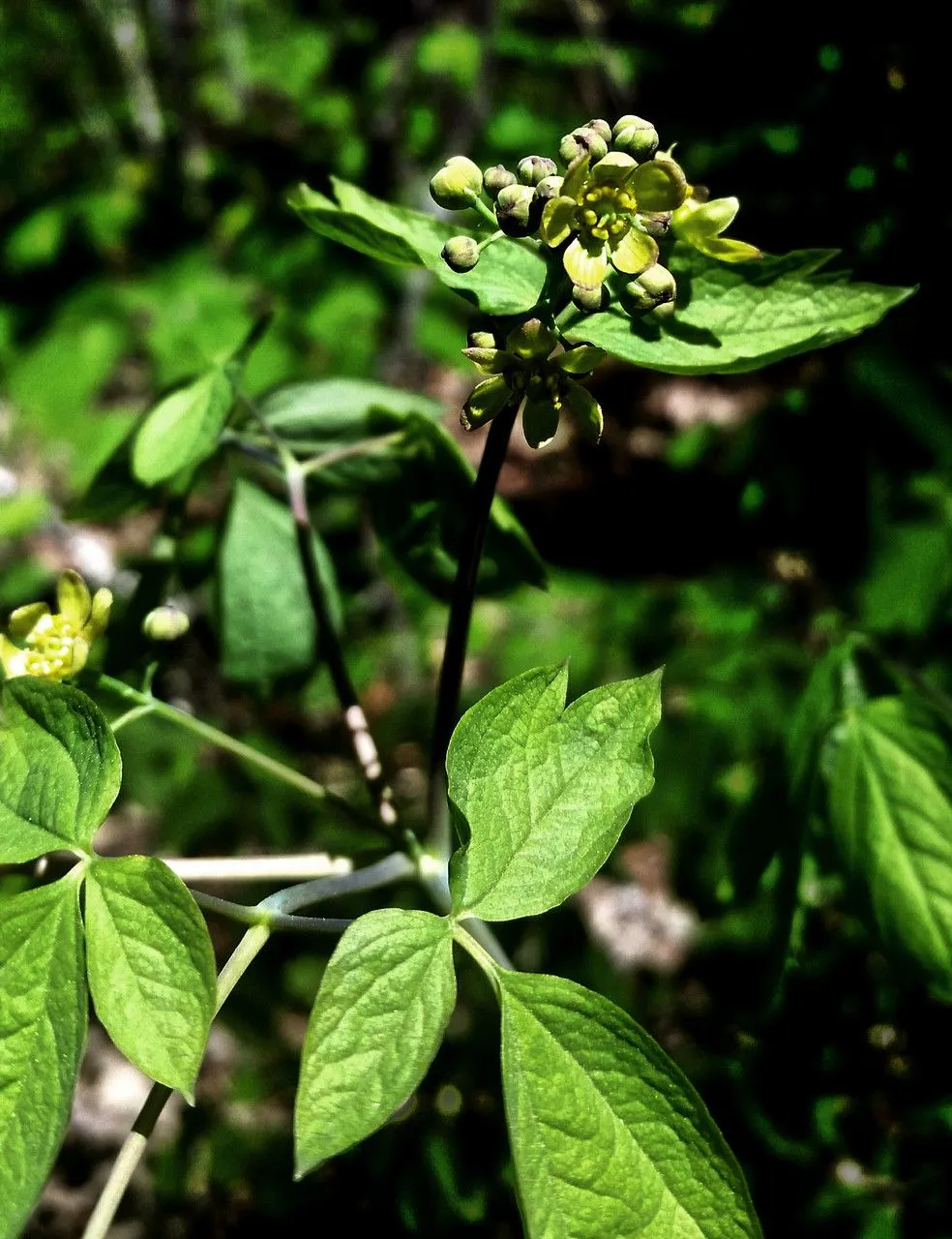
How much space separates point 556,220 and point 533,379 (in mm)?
146

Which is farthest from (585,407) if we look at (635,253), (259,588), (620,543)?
(620,543)

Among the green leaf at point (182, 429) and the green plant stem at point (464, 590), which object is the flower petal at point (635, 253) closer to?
the green plant stem at point (464, 590)

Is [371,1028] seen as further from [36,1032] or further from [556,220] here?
[556,220]

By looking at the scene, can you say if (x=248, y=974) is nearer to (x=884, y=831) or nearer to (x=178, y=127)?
(x=884, y=831)

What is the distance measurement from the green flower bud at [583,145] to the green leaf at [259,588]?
983 mm

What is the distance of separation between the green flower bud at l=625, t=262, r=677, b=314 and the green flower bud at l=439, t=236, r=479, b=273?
0.51 feet

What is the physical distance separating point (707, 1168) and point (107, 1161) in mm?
2938

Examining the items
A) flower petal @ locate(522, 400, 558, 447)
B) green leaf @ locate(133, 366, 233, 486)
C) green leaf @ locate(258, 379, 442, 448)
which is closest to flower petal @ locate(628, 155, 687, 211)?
flower petal @ locate(522, 400, 558, 447)

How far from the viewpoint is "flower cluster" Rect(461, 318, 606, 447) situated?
0.91 m

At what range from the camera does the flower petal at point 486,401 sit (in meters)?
0.93

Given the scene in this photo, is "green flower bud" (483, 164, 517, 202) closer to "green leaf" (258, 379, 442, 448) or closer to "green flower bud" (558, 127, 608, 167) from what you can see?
"green flower bud" (558, 127, 608, 167)

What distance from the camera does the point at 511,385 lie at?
93cm

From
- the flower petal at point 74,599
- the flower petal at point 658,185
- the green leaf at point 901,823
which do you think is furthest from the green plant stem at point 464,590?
the green leaf at point 901,823

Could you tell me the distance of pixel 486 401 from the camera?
0.94 meters
